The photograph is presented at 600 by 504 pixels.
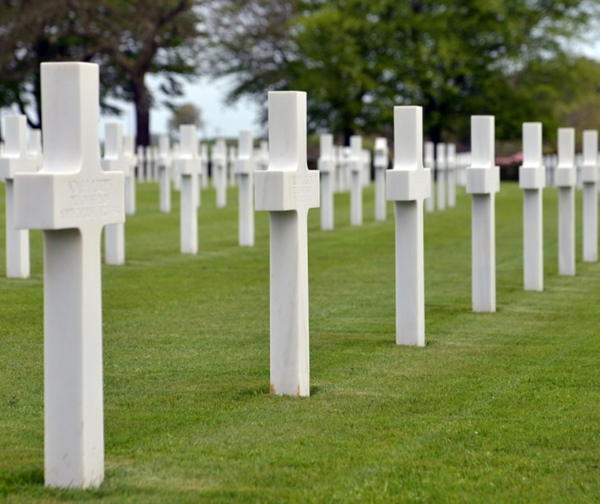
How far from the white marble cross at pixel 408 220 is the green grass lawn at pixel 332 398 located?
0.18m

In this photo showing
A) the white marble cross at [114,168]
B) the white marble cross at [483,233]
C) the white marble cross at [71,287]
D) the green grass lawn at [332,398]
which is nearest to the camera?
the white marble cross at [71,287]

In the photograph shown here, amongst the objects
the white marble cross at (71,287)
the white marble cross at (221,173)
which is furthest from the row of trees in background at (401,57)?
the white marble cross at (71,287)

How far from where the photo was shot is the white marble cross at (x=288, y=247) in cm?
647

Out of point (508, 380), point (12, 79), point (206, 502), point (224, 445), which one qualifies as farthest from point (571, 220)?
point (12, 79)

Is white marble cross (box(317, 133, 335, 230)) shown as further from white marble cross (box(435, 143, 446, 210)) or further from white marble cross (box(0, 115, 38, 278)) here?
white marble cross (box(0, 115, 38, 278))

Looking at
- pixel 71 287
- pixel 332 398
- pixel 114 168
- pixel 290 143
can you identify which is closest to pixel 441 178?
pixel 114 168

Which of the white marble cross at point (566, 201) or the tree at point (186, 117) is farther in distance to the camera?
the tree at point (186, 117)

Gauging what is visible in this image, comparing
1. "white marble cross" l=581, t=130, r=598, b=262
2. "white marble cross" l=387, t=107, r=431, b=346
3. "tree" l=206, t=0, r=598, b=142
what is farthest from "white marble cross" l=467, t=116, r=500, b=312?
"tree" l=206, t=0, r=598, b=142

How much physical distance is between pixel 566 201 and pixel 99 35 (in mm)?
36157

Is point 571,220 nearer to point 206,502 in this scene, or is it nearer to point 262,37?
point 206,502

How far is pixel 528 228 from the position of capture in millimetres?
11492

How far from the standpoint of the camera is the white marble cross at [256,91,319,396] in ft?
21.2

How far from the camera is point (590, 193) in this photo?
14.4 m

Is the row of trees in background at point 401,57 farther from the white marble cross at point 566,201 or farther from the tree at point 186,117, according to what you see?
the white marble cross at point 566,201
